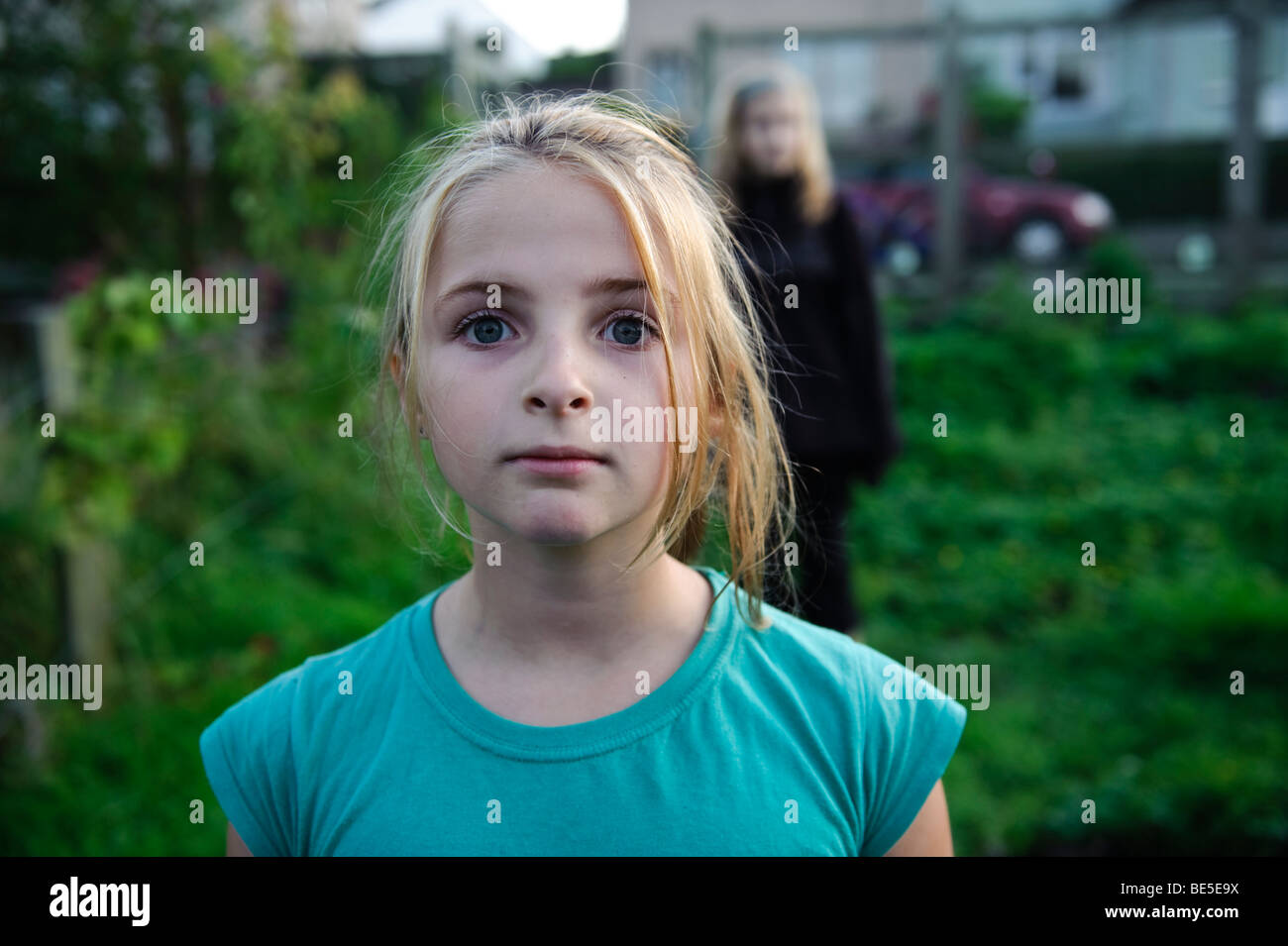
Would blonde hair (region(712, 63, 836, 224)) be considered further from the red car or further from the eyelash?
the red car

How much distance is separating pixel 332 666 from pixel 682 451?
459mm

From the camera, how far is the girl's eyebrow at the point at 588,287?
41.4 inches

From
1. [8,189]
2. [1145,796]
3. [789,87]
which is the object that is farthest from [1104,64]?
[8,189]

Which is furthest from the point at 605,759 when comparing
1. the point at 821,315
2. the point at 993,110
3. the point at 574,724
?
the point at 993,110

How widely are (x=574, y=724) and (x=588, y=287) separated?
0.44 meters

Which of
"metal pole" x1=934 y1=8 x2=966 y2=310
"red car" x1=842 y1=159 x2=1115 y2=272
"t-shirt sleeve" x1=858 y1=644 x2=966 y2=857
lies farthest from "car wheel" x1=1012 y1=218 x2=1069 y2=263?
"t-shirt sleeve" x1=858 y1=644 x2=966 y2=857

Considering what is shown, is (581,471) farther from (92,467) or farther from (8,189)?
(8,189)

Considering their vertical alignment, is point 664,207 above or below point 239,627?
above

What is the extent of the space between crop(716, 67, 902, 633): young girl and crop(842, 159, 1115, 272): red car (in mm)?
4585

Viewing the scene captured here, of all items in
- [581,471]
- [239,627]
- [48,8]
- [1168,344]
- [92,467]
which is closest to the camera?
[581,471]

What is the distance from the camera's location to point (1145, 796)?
290cm

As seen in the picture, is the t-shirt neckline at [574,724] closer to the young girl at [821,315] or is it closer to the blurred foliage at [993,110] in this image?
the young girl at [821,315]

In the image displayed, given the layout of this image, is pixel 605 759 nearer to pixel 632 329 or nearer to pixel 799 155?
pixel 632 329

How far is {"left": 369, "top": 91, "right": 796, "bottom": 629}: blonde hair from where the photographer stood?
1.12 m
